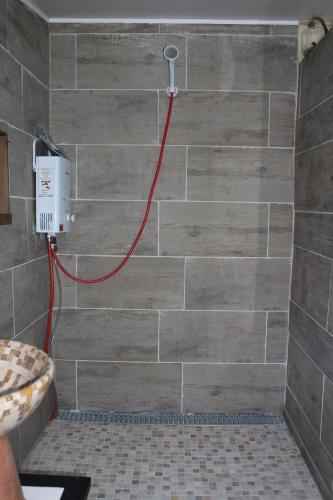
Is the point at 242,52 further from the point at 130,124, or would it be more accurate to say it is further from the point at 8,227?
the point at 8,227

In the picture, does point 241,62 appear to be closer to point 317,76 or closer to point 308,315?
point 317,76

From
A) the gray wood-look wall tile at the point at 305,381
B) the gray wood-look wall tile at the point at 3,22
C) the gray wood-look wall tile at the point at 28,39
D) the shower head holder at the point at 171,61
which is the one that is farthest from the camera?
the shower head holder at the point at 171,61

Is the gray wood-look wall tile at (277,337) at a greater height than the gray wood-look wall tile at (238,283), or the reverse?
the gray wood-look wall tile at (238,283)

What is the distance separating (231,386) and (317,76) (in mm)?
1620

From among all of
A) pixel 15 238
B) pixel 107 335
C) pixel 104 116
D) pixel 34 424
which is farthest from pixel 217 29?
pixel 34 424

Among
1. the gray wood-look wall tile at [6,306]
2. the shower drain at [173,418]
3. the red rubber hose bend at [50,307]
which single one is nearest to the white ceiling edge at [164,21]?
the red rubber hose bend at [50,307]

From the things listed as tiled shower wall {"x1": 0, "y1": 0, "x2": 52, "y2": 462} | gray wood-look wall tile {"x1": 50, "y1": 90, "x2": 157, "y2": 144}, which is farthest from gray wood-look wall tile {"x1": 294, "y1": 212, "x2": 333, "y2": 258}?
tiled shower wall {"x1": 0, "y1": 0, "x2": 52, "y2": 462}

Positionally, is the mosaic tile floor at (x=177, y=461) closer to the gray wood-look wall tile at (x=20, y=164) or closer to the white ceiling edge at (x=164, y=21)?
the gray wood-look wall tile at (x=20, y=164)

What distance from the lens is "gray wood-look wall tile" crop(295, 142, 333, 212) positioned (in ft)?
5.54

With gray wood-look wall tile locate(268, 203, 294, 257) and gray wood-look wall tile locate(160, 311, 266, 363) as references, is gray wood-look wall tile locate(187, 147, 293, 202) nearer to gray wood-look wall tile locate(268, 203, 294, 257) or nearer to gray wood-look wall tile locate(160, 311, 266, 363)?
gray wood-look wall tile locate(268, 203, 294, 257)

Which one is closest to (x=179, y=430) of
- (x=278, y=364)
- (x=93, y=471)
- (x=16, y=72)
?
(x=93, y=471)

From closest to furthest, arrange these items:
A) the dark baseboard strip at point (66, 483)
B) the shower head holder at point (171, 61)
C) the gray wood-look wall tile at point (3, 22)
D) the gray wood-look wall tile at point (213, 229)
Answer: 1. the dark baseboard strip at point (66, 483)
2. the gray wood-look wall tile at point (3, 22)
3. the shower head holder at point (171, 61)
4. the gray wood-look wall tile at point (213, 229)

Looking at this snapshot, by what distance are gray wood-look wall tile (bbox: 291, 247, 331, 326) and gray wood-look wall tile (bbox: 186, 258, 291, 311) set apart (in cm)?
8

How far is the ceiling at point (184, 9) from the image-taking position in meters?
1.83
